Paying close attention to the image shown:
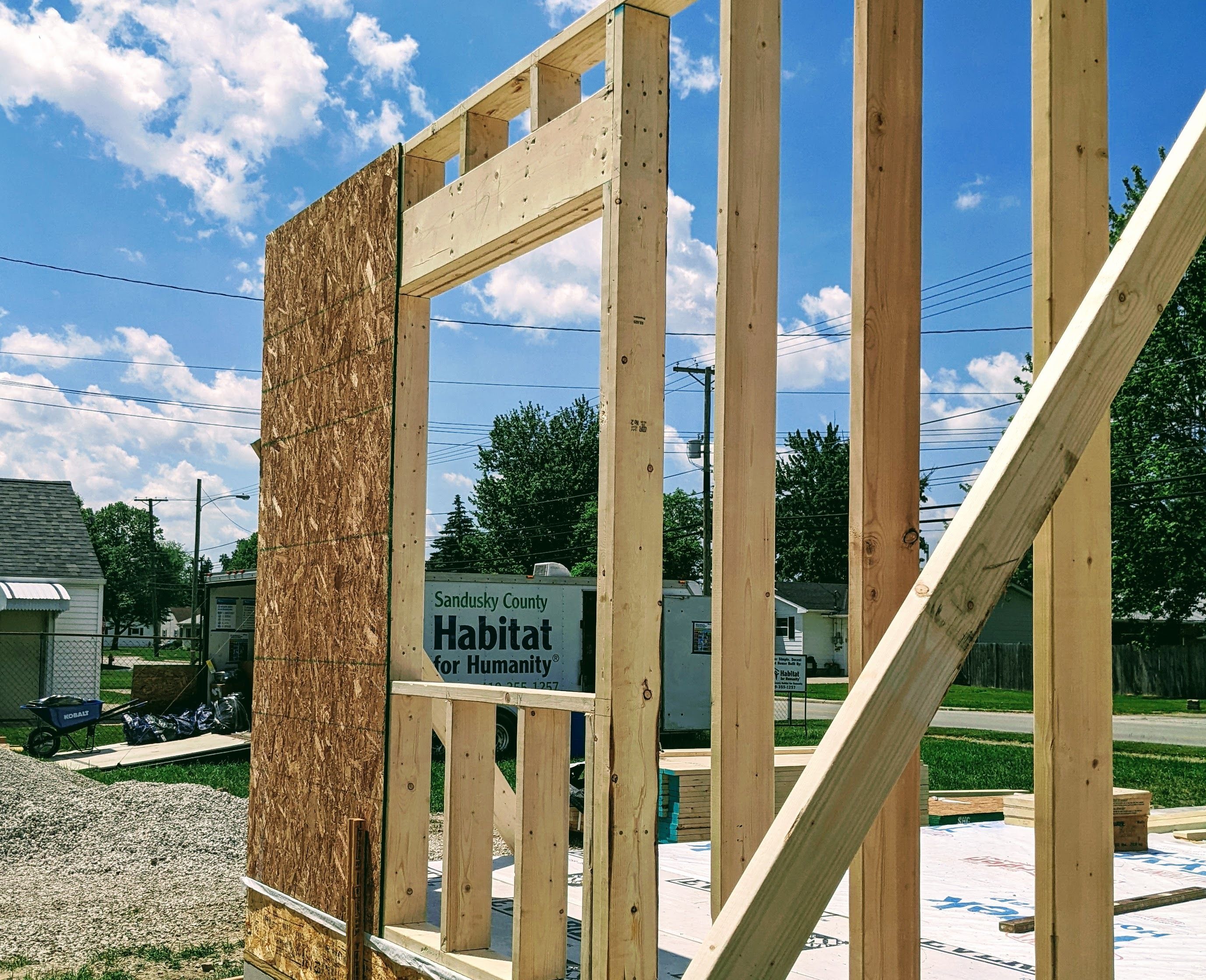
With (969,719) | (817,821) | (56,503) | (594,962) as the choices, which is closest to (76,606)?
(56,503)

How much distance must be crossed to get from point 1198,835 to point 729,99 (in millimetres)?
7093

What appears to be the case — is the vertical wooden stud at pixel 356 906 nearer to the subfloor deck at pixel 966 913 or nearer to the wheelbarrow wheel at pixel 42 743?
the subfloor deck at pixel 966 913

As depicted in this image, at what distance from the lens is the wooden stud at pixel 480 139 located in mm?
4668

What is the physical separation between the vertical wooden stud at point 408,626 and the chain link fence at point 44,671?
21.5 m

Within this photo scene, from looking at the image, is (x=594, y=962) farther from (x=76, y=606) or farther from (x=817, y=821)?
(x=76, y=606)

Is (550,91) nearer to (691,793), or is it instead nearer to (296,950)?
(296,950)

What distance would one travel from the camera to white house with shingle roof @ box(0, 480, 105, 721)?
24.3 meters

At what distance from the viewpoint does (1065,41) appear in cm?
259

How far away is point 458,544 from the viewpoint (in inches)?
2267

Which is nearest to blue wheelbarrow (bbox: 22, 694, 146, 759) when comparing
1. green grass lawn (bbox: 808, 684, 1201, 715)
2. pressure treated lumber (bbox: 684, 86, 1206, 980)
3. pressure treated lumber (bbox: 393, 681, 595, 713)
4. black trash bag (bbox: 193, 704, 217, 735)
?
black trash bag (bbox: 193, 704, 217, 735)

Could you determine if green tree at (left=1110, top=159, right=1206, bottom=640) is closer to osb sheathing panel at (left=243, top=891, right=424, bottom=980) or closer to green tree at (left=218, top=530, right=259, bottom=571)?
osb sheathing panel at (left=243, top=891, right=424, bottom=980)

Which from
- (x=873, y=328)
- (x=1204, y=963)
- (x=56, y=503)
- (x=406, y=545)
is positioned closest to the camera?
(x=873, y=328)

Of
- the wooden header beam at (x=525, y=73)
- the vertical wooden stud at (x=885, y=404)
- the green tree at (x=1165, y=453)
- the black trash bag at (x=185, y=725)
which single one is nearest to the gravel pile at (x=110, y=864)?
the black trash bag at (x=185, y=725)

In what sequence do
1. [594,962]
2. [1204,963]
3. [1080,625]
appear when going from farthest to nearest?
[1204,963] < [594,962] < [1080,625]
